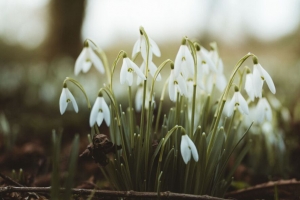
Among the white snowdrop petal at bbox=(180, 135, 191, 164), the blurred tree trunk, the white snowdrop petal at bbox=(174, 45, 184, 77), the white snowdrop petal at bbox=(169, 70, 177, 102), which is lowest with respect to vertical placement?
the white snowdrop petal at bbox=(180, 135, 191, 164)

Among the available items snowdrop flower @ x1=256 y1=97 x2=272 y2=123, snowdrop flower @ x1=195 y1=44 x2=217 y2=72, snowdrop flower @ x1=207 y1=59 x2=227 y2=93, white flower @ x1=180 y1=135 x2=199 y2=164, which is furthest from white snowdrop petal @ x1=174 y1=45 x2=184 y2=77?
snowdrop flower @ x1=256 y1=97 x2=272 y2=123

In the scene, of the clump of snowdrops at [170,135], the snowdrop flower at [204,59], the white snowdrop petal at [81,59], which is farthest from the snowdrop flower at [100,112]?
the snowdrop flower at [204,59]

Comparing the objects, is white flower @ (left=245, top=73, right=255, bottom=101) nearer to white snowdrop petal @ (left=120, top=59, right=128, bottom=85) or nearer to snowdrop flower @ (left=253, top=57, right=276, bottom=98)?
snowdrop flower @ (left=253, top=57, right=276, bottom=98)

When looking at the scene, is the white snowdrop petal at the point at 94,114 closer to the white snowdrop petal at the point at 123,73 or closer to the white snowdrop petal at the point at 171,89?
the white snowdrop petal at the point at 123,73

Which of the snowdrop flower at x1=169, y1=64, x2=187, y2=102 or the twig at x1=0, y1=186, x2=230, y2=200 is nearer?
the twig at x1=0, y1=186, x2=230, y2=200

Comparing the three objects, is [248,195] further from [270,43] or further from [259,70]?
[270,43]

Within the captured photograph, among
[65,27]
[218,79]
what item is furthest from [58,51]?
[218,79]

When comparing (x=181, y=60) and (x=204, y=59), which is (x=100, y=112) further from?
(x=204, y=59)

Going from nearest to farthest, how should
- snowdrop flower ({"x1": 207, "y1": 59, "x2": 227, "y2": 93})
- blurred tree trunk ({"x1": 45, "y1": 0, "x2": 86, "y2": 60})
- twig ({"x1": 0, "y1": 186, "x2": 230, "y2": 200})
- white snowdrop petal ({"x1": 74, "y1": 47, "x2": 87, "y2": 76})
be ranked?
1. twig ({"x1": 0, "y1": 186, "x2": 230, "y2": 200})
2. white snowdrop petal ({"x1": 74, "y1": 47, "x2": 87, "y2": 76})
3. snowdrop flower ({"x1": 207, "y1": 59, "x2": 227, "y2": 93})
4. blurred tree trunk ({"x1": 45, "y1": 0, "x2": 86, "y2": 60})

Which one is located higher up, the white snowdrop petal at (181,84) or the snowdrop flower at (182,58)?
the snowdrop flower at (182,58)
